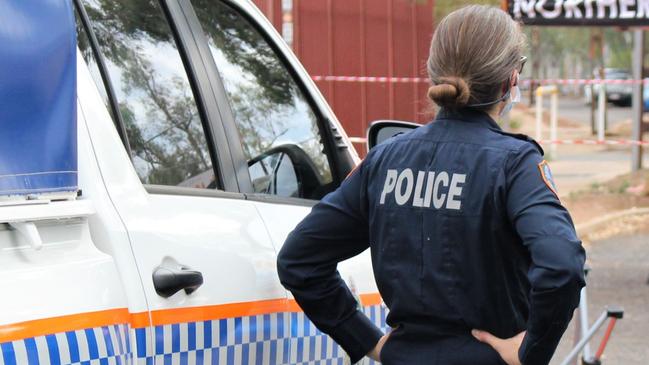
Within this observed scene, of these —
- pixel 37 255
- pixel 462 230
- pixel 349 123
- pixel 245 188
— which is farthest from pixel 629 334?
pixel 37 255

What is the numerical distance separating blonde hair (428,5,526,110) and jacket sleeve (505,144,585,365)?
0.59ft

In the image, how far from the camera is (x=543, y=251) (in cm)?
210

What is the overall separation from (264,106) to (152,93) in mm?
547

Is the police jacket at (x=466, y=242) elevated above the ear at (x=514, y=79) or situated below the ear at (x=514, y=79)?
below

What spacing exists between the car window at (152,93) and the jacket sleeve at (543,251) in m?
1.01

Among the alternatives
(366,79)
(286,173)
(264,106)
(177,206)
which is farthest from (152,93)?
(366,79)

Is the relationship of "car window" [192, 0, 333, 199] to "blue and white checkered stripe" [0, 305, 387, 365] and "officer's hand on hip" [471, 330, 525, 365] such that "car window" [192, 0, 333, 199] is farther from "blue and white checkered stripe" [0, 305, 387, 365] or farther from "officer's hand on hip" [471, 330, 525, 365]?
"officer's hand on hip" [471, 330, 525, 365]

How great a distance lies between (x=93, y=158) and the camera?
7.86 feet

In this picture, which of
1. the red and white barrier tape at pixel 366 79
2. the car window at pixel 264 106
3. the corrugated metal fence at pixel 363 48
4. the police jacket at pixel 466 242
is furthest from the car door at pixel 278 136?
the red and white barrier tape at pixel 366 79

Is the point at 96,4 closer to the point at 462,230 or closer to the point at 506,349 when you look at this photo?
the point at 462,230

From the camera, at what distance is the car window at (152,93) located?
2.75 meters

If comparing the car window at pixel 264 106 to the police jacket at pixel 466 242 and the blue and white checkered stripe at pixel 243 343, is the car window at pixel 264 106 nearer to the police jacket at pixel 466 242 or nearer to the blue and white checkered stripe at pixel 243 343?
the blue and white checkered stripe at pixel 243 343

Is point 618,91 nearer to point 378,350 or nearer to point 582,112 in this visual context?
point 582,112

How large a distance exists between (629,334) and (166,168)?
16.1 feet
